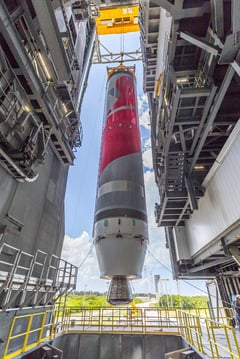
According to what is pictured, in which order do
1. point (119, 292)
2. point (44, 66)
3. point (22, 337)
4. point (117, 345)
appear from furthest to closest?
point (117, 345) → point (44, 66) → point (119, 292) → point (22, 337)

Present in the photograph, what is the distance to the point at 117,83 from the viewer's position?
14.4 meters

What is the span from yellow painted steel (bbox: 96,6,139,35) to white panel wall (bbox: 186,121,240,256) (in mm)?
25216

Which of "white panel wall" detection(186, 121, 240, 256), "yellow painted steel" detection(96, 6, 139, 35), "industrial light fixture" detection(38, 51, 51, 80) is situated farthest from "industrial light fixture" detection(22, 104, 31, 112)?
"yellow painted steel" detection(96, 6, 139, 35)

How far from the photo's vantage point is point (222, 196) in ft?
25.7

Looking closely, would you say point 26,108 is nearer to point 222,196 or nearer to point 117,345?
point 222,196

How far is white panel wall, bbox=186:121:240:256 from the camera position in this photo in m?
6.74

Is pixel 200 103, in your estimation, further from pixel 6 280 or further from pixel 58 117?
pixel 6 280

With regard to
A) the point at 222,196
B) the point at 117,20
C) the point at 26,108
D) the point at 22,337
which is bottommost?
the point at 22,337

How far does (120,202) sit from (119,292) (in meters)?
3.93

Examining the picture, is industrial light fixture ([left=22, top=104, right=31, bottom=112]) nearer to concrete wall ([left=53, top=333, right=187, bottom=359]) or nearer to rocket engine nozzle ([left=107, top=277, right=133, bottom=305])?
rocket engine nozzle ([left=107, top=277, right=133, bottom=305])

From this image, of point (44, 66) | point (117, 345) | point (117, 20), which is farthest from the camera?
point (117, 20)

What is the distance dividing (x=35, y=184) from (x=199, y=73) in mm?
8152

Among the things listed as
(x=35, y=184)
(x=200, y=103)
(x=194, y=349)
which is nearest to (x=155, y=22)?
(x=200, y=103)

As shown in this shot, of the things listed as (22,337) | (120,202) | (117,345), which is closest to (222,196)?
(120,202)
